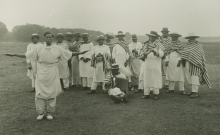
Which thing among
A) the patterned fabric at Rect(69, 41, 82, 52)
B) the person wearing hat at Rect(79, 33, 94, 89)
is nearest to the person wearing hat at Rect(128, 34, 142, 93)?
the person wearing hat at Rect(79, 33, 94, 89)

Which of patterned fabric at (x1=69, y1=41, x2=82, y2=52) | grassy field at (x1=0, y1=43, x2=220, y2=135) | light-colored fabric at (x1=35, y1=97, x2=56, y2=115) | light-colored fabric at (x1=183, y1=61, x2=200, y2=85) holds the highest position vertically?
patterned fabric at (x1=69, y1=41, x2=82, y2=52)

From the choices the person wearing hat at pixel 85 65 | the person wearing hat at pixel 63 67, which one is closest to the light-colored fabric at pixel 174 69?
the person wearing hat at pixel 85 65

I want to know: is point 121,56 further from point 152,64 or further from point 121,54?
point 152,64

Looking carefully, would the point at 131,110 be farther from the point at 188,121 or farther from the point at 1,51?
the point at 1,51

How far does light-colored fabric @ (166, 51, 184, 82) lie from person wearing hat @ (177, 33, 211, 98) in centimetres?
40

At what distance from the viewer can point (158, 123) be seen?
5344mm

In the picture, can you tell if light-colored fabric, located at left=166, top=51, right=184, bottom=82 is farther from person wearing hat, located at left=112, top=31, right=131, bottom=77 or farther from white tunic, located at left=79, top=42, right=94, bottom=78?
white tunic, located at left=79, top=42, right=94, bottom=78

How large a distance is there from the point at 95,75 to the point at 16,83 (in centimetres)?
456

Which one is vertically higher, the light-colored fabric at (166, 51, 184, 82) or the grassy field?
the light-colored fabric at (166, 51, 184, 82)

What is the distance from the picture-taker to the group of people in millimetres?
5645

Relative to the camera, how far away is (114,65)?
25.0 ft

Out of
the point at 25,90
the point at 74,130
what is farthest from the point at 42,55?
the point at 25,90

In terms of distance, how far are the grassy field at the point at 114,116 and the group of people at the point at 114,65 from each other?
411 millimetres

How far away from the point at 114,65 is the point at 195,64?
9.09 feet
